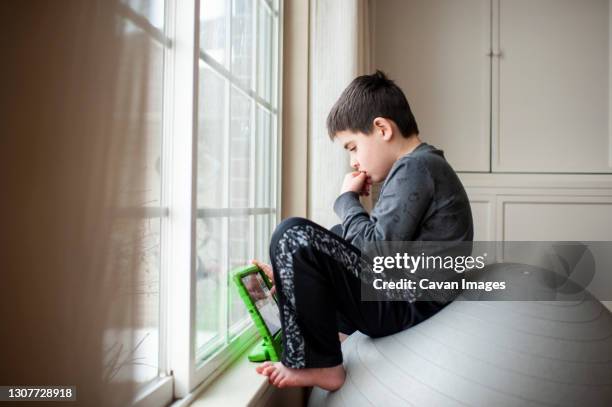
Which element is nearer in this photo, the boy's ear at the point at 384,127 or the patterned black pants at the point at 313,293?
the patterned black pants at the point at 313,293

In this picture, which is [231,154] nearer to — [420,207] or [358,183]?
[358,183]

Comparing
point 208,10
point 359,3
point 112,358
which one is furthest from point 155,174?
point 359,3

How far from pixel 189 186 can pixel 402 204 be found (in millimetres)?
447

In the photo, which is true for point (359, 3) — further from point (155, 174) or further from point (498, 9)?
point (155, 174)

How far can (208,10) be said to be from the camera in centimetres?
105

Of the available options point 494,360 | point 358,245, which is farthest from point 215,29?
point 494,360

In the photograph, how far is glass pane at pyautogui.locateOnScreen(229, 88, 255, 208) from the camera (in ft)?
4.09

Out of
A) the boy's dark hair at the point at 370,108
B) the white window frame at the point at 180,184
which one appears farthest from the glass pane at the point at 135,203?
the boy's dark hair at the point at 370,108

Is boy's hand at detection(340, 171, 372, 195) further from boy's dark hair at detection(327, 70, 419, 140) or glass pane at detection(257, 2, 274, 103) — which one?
glass pane at detection(257, 2, 274, 103)

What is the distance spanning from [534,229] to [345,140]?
5.21ft

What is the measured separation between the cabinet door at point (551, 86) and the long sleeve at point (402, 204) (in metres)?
1.60

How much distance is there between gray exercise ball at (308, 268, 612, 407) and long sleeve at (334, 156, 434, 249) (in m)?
0.19

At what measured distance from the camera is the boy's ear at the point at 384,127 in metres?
1.21

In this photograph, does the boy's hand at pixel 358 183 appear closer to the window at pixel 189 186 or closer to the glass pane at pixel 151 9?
the window at pixel 189 186
